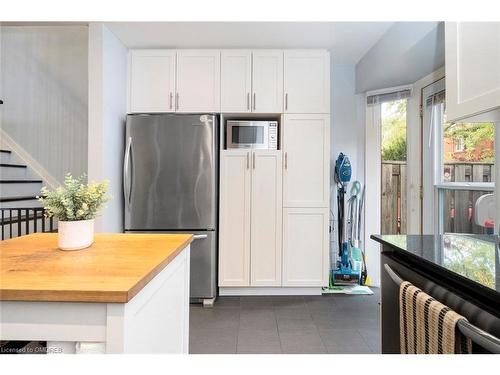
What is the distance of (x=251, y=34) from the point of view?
2809mm

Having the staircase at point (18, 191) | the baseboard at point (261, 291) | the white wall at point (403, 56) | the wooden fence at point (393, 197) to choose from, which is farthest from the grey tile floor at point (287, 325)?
the white wall at point (403, 56)

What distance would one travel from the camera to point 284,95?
3053mm

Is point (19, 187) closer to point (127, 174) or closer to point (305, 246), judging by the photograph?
point (127, 174)

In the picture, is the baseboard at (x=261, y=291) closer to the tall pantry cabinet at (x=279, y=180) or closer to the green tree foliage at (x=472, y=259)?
the tall pantry cabinet at (x=279, y=180)

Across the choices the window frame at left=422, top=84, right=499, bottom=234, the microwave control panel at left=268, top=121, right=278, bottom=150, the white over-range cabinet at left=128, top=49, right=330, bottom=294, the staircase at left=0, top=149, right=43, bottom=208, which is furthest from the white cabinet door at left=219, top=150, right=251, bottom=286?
the staircase at left=0, top=149, right=43, bottom=208

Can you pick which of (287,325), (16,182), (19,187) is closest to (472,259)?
(287,325)

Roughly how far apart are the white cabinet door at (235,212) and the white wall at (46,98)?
188 cm

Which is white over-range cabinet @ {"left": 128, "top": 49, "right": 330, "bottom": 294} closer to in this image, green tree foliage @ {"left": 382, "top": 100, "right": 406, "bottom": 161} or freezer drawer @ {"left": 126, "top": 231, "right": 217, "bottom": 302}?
freezer drawer @ {"left": 126, "top": 231, "right": 217, "bottom": 302}

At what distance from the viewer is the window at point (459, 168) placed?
2.32m

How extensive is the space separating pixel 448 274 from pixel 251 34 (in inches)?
100

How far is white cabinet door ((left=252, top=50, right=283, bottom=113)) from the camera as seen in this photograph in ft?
10.0

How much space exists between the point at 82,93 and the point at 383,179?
367 cm
